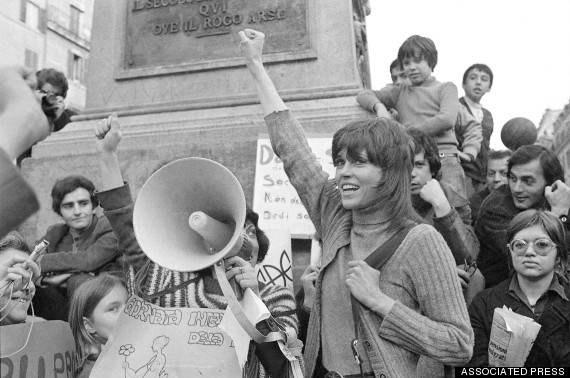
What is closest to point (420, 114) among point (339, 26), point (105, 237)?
point (339, 26)

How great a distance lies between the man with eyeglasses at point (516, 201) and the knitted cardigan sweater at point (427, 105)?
1.22 meters

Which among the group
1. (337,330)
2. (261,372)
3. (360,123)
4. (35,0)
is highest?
(35,0)

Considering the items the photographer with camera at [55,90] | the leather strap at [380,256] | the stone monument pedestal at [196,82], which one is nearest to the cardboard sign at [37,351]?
the leather strap at [380,256]

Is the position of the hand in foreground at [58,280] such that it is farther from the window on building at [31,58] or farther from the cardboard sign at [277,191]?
the window on building at [31,58]

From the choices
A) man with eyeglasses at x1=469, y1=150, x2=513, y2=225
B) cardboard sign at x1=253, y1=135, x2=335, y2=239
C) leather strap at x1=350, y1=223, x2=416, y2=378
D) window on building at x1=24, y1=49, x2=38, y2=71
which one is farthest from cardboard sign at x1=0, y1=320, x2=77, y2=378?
window on building at x1=24, y1=49, x2=38, y2=71

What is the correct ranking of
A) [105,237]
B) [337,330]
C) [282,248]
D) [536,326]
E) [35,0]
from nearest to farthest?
[337,330] < [536,326] < [105,237] < [282,248] < [35,0]

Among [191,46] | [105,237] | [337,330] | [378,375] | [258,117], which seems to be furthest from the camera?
[191,46]

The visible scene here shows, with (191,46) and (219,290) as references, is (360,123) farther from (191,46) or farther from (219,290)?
(191,46)

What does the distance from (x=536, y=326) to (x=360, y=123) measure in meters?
1.32

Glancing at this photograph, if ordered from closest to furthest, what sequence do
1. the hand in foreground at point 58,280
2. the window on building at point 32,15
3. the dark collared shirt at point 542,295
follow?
the dark collared shirt at point 542,295 < the hand in foreground at point 58,280 < the window on building at point 32,15

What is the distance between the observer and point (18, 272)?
2.94 m

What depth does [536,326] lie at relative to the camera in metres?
3.34

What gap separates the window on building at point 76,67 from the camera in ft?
148

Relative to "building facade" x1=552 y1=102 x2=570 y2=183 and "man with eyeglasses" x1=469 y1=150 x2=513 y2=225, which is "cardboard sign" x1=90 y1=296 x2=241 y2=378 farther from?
"building facade" x1=552 y1=102 x2=570 y2=183
